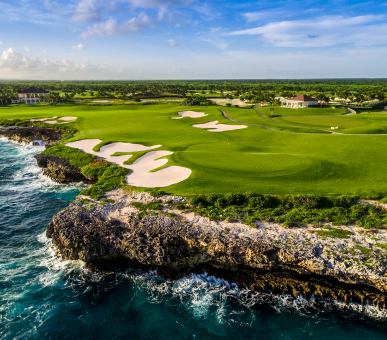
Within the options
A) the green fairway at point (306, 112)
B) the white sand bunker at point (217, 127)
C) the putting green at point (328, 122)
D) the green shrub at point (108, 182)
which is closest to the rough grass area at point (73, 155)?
the green shrub at point (108, 182)

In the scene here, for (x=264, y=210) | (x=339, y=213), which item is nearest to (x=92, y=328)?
(x=264, y=210)

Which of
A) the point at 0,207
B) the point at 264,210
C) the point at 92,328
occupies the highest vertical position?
the point at 264,210

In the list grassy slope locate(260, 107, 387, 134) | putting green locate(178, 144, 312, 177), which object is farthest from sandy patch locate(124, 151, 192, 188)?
grassy slope locate(260, 107, 387, 134)

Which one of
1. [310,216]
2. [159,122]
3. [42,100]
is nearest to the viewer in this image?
[310,216]

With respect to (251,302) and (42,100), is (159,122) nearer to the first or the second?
(251,302)

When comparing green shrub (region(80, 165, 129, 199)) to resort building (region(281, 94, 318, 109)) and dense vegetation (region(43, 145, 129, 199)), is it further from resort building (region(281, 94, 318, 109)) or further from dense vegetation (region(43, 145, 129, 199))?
resort building (region(281, 94, 318, 109))
